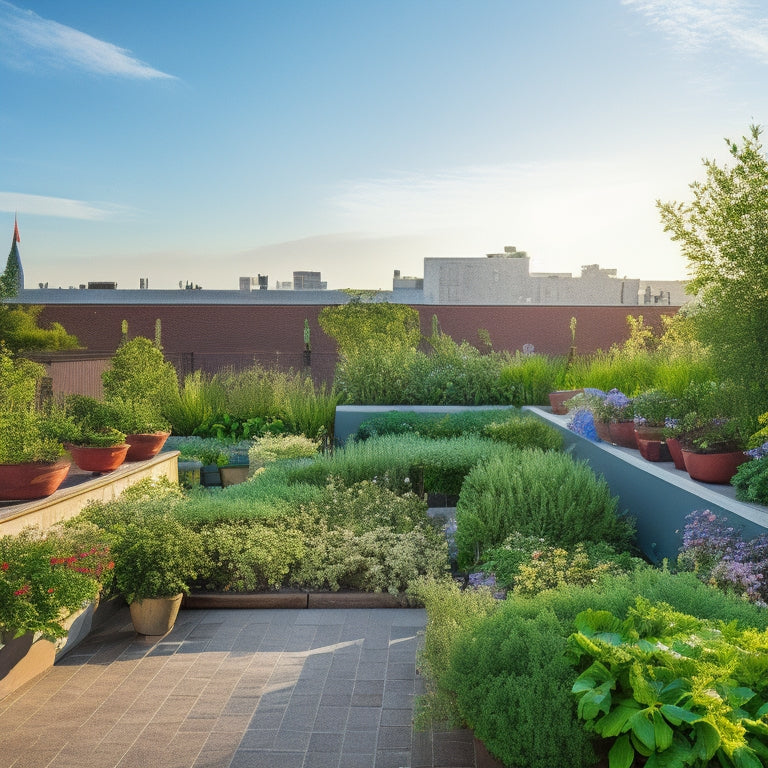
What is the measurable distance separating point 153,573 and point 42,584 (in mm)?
811

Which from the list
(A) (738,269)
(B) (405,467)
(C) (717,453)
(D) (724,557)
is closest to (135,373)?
(B) (405,467)

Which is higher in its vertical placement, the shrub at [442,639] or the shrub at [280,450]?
the shrub at [442,639]

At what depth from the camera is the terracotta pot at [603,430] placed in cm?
749

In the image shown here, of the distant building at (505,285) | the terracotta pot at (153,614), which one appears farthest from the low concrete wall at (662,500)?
the distant building at (505,285)

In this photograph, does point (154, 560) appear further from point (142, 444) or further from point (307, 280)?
point (307, 280)

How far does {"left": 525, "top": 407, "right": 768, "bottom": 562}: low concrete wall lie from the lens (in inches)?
184

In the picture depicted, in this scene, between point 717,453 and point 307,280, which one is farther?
point 307,280

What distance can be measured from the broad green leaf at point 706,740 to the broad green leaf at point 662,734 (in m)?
0.08

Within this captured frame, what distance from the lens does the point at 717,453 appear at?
18.2 feet

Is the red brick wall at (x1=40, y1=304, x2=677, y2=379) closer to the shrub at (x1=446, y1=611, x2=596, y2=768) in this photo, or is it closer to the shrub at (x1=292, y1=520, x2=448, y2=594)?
the shrub at (x1=292, y1=520, x2=448, y2=594)

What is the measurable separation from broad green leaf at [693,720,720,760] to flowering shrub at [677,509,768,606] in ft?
5.20

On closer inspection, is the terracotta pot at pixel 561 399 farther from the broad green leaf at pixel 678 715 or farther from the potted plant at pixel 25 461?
the broad green leaf at pixel 678 715

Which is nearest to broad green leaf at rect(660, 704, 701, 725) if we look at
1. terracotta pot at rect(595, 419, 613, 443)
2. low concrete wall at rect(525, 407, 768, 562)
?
low concrete wall at rect(525, 407, 768, 562)

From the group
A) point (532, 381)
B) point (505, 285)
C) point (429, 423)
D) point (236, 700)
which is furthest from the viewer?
point (505, 285)
